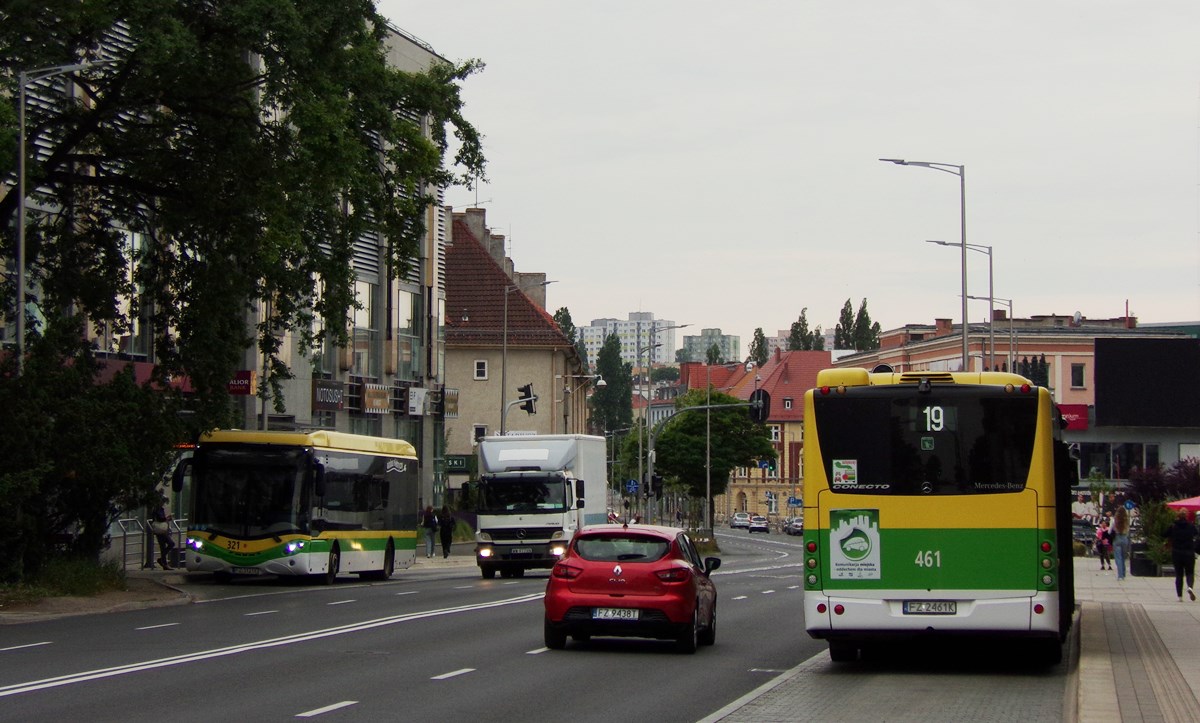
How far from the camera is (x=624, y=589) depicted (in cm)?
1898

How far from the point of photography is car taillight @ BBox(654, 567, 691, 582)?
62.2 ft

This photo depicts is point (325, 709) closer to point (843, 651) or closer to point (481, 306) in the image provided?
point (843, 651)

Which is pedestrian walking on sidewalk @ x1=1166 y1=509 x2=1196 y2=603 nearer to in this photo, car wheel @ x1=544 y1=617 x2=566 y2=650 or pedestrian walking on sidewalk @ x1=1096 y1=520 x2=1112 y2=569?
car wheel @ x1=544 y1=617 x2=566 y2=650

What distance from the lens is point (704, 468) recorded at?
4525 inches

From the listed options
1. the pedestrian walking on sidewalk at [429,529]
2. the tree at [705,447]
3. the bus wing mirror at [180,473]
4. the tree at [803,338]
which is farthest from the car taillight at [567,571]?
the tree at [803,338]

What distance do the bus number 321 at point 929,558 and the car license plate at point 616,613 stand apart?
368 centimetres

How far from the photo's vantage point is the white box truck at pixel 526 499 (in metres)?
39.5

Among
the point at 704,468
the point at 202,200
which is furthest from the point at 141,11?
the point at 704,468

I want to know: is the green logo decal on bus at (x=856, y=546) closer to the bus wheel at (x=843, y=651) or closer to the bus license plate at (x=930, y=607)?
the bus license plate at (x=930, y=607)

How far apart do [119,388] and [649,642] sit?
38.9 feet

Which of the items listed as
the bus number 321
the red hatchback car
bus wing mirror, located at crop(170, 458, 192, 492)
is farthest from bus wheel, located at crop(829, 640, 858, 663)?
bus wing mirror, located at crop(170, 458, 192, 492)

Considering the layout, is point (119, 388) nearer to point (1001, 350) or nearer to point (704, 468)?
point (1001, 350)

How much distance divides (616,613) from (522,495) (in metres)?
20.7

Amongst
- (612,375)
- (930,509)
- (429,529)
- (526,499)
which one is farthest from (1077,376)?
(612,375)
